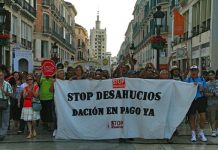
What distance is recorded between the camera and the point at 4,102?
1138 centimetres

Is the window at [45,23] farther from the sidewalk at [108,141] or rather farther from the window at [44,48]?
the sidewalk at [108,141]

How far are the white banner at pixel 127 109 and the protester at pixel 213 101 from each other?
87 centimetres

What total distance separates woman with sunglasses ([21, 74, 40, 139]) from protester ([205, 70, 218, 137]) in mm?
4413

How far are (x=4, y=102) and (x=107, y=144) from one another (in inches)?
110

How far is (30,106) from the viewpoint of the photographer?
11859 millimetres

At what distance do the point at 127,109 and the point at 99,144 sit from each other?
1087mm

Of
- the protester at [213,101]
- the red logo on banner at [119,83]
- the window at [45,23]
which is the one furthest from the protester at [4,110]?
the window at [45,23]

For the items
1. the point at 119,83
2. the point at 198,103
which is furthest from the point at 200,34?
the point at 119,83

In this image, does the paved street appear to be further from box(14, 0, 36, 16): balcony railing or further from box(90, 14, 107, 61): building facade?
box(90, 14, 107, 61): building facade

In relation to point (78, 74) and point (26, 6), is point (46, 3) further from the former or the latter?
point (78, 74)

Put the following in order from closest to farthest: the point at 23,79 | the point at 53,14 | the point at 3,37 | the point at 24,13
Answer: the point at 23,79 → the point at 3,37 → the point at 24,13 → the point at 53,14

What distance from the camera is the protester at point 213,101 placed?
11.8m

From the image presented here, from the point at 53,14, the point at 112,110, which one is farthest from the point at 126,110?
the point at 53,14

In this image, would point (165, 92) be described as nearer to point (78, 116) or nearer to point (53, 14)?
point (78, 116)
